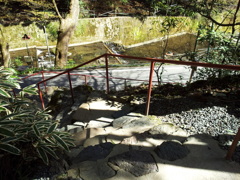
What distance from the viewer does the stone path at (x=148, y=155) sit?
1.73m

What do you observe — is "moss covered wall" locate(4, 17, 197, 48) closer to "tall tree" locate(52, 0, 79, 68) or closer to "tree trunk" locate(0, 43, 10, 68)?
"tall tree" locate(52, 0, 79, 68)

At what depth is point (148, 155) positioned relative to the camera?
1945 millimetres

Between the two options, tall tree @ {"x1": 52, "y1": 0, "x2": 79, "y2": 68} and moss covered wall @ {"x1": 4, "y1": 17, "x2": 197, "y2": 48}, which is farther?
moss covered wall @ {"x1": 4, "y1": 17, "x2": 197, "y2": 48}

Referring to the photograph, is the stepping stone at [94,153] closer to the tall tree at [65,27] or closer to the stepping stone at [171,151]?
the stepping stone at [171,151]

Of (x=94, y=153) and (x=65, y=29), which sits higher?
(x=65, y=29)

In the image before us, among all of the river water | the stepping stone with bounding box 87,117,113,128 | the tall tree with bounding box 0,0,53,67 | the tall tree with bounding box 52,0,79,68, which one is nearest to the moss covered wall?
the tall tree with bounding box 0,0,53,67

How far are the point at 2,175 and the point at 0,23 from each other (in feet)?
48.3

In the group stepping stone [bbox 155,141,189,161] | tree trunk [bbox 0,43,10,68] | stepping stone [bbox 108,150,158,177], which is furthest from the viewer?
tree trunk [bbox 0,43,10,68]

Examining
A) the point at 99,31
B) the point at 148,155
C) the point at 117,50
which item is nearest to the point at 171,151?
the point at 148,155

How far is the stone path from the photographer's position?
1.73m

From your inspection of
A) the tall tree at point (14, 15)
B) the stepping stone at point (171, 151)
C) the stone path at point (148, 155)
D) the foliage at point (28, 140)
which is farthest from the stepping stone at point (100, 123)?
the tall tree at point (14, 15)

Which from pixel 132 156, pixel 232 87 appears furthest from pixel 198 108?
pixel 132 156

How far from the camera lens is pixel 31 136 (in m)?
1.83

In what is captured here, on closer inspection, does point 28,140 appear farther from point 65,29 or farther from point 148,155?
point 65,29
